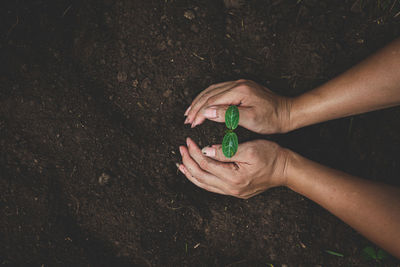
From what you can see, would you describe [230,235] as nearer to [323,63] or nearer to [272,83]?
[272,83]

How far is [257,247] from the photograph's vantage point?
2.27 metres

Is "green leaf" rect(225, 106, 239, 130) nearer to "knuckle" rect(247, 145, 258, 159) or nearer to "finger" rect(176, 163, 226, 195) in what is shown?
"knuckle" rect(247, 145, 258, 159)

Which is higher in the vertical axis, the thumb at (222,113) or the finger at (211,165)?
the thumb at (222,113)

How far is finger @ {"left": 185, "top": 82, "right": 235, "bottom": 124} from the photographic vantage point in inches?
79.7

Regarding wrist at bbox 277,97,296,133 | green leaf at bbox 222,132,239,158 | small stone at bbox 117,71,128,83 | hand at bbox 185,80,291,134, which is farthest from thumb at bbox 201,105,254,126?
small stone at bbox 117,71,128,83

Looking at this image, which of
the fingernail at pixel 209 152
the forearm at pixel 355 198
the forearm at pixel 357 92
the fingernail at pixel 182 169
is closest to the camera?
the forearm at pixel 355 198

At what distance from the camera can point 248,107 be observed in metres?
1.89

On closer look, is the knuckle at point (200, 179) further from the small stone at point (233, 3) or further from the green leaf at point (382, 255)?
the green leaf at point (382, 255)

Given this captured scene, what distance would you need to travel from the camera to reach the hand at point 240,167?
1890 mm

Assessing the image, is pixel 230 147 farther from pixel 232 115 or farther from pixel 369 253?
pixel 369 253

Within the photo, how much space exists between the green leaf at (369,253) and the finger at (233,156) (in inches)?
54.4

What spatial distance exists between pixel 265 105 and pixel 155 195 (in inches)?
45.9

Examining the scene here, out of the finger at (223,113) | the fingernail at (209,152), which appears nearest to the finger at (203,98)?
the finger at (223,113)

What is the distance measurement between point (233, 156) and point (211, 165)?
177 millimetres
